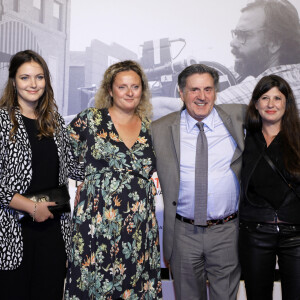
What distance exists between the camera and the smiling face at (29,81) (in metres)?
1.80

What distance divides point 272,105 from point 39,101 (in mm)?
1210

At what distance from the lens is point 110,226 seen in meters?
1.90

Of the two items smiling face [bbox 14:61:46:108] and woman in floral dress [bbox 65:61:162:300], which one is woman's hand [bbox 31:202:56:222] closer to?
woman in floral dress [bbox 65:61:162:300]

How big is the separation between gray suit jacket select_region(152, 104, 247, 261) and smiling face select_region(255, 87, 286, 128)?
0.59 feet

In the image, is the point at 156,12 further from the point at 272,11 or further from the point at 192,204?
the point at 192,204

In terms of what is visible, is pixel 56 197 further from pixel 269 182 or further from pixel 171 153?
pixel 269 182

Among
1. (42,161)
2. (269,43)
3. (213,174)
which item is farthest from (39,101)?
(269,43)

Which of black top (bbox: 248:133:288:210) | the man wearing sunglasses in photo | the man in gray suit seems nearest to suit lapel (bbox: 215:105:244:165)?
the man in gray suit

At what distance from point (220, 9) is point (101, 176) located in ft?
5.90

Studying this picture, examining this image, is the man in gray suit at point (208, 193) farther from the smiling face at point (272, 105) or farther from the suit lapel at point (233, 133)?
the smiling face at point (272, 105)

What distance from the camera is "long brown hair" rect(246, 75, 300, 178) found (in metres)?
1.83

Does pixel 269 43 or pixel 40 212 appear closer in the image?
pixel 40 212

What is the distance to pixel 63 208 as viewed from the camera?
1812mm

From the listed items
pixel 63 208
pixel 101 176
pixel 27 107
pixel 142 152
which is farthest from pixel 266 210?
pixel 27 107
